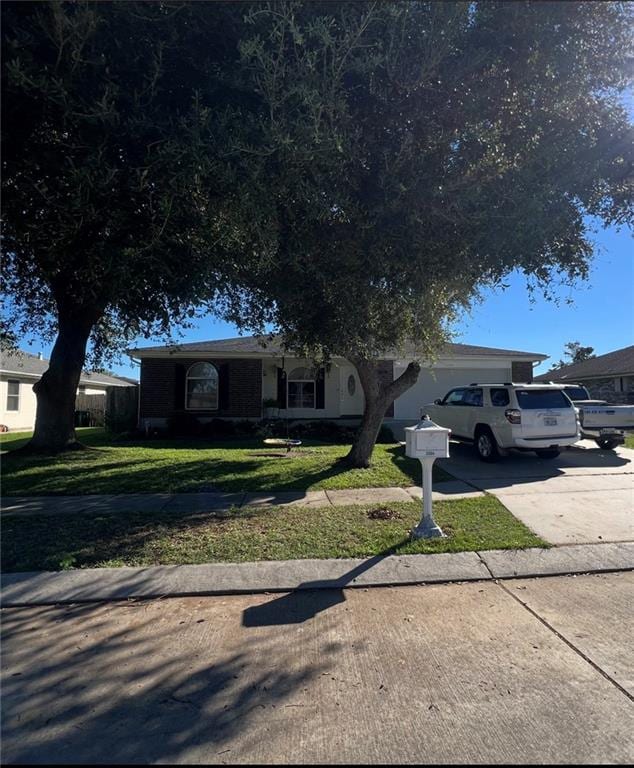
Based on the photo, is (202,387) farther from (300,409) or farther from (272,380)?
(300,409)

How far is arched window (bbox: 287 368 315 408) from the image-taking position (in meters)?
20.1

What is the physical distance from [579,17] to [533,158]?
54.6 inches

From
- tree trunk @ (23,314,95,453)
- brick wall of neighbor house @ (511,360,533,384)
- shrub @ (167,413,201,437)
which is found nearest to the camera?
tree trunk @ (23,314,95,453)

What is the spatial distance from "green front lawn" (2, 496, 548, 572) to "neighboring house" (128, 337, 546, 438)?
11023 mm

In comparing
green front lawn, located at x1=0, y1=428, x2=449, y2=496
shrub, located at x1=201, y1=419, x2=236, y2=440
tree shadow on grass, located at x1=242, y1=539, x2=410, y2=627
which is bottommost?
tree shadow on grass, located at x1=242, y1=539, x2=410, y2=627

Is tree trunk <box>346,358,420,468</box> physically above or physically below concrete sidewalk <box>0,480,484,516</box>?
above

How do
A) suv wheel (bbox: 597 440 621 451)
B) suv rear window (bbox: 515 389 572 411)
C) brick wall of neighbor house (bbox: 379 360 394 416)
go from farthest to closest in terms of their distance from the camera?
1. brick wall of neighbor house (bbox: 379 360 394 416)
2. suv wheel (bbox: 597 440 621 451)
3. suv rear window (bbox: 515 389 572 411)

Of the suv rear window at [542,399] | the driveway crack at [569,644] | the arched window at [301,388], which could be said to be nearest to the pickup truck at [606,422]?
the suv rear window at [542,399]

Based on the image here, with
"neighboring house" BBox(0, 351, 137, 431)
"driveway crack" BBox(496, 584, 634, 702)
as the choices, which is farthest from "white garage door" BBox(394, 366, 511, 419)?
"driveway crack" BBox(496, 584, 634, 702)

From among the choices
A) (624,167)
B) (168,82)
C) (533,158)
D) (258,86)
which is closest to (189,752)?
(258,86)

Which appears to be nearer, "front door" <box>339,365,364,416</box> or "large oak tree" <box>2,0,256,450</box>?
"large oak tree" <box>2,0,256,450</box>

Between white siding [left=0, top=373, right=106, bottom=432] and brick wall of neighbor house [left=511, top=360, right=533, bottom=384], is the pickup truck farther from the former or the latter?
white siding [left=0, top=373, right=106, bottom=432]

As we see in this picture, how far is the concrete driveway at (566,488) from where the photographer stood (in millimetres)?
6355

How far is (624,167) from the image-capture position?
704 cm
